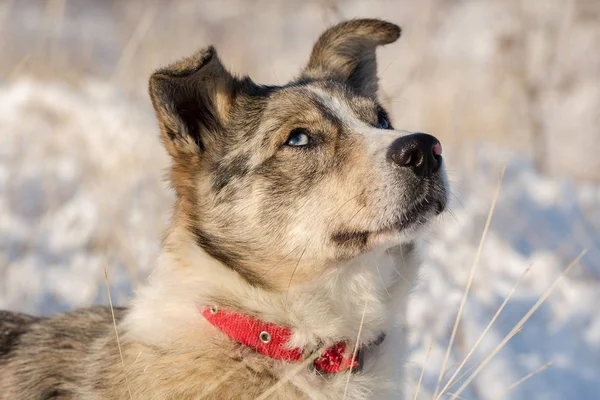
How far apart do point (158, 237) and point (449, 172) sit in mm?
2954

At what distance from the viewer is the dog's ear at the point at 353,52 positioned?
374 centimetres

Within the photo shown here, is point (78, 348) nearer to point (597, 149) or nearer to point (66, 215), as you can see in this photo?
point (66, 215)

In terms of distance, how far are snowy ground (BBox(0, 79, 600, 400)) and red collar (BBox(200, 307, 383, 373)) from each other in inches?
35.7

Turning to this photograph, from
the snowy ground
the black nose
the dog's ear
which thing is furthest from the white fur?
the dog's ear

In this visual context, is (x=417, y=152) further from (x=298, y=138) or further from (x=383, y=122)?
(x=383, y=122)

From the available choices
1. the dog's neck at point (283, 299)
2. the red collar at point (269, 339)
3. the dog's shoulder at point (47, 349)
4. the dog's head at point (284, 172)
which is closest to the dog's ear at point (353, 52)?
the dog's head at point (284, 172)

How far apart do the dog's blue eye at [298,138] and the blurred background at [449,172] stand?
85 centimetres

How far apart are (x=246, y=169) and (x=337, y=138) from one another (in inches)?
17.6

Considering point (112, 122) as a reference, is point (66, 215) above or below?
below

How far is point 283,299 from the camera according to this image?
2871 millimetres

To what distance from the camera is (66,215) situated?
6.68 meters

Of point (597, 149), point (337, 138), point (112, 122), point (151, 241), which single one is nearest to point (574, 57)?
point (597, 149)

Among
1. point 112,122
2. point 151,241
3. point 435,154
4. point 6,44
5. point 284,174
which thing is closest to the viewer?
point 435,154

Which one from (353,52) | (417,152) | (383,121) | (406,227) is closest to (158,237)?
(353,52)
